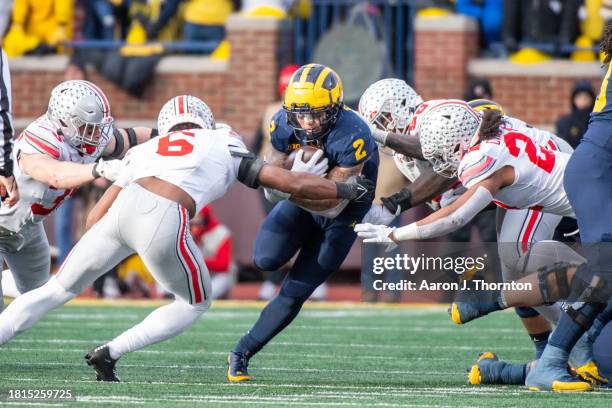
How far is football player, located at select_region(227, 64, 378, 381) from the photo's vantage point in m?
7.03

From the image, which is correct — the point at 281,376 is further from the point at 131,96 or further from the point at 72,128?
the point at 131,96

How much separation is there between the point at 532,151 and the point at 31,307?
2.46 metres

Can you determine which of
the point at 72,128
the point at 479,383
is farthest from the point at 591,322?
the point at 72,128

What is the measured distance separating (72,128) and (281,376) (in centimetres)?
162

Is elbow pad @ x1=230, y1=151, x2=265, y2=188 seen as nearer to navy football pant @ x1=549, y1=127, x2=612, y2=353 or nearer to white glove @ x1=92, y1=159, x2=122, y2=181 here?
white glove @ x1=92, y1=159, x2=122, y2=181

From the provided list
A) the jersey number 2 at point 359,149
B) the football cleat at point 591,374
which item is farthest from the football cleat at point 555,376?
the jersey number 2 at point 359,149

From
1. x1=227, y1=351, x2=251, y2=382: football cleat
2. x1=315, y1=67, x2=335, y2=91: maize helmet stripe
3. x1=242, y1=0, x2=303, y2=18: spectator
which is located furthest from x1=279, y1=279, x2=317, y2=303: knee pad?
x1=242, y1=0, x2=303, y2=18: spectator

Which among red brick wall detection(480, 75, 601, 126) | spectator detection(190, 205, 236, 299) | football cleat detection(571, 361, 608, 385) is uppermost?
football cleat detection(571, 361, 608, 385)

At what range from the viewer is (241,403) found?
5980mm

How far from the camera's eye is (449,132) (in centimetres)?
693

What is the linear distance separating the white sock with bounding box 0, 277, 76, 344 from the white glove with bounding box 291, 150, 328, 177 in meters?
1.22

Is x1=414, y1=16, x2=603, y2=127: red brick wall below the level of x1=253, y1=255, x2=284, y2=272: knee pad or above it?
below

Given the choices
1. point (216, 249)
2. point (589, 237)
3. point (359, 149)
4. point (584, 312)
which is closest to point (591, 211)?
point (589, 237)

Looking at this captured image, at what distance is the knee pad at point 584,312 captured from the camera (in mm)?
6500
